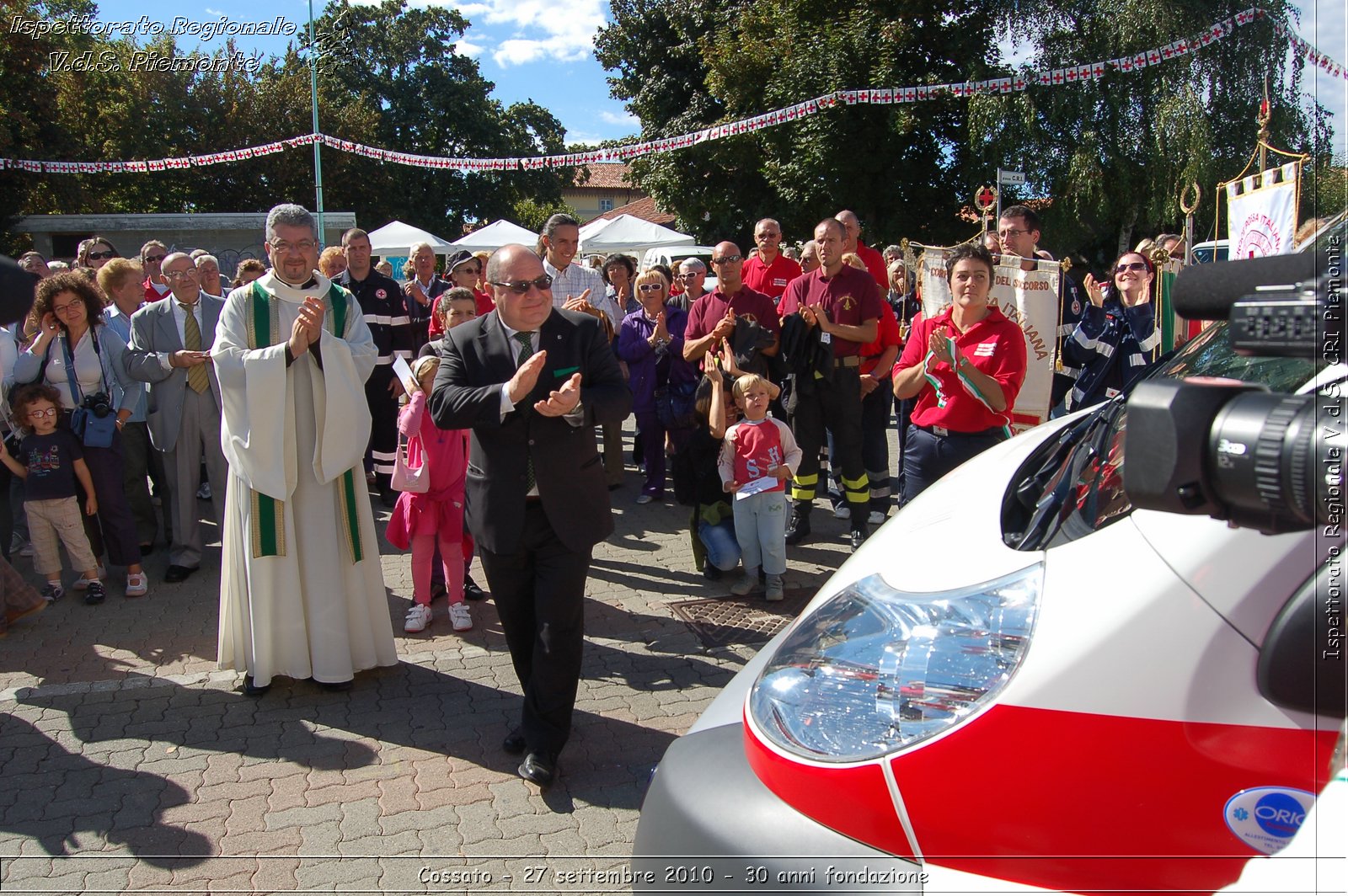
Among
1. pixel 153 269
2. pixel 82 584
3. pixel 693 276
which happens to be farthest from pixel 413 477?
pixel 153 269

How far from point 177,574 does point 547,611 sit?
3819 mm

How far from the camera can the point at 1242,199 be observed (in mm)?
6082

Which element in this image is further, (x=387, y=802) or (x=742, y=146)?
(x=742, y=146)

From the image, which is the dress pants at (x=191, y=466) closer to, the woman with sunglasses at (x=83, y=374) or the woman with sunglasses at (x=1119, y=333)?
the woman with sunglasses at (x=83, y=374)

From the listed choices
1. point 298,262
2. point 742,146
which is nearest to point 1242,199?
point 298,262

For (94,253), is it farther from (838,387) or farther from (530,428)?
(530,428)

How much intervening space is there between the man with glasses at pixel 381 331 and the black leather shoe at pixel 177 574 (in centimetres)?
201

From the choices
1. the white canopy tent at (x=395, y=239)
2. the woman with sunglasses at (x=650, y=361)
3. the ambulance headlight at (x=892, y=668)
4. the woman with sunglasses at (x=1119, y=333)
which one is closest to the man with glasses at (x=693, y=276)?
the woman with sunglasses at (x=650, y=361)

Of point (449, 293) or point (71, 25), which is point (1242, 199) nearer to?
point (449, 293)

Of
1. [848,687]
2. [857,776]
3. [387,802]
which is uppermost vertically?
[848,687]

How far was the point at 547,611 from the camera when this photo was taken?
3.73 m

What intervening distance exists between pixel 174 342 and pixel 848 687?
576 cm

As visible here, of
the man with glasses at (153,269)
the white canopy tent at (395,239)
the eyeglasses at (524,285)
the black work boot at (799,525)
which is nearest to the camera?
the eyeglasses at (524,285)

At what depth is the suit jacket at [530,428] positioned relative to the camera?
3.68m
